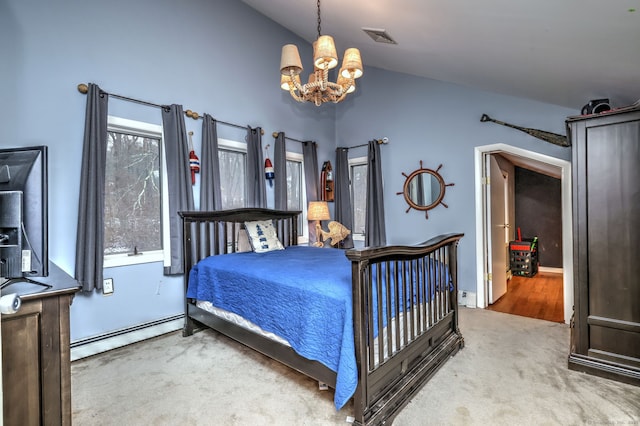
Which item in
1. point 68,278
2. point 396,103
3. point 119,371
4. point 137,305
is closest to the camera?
point 68,278

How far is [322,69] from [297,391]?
7.32ft

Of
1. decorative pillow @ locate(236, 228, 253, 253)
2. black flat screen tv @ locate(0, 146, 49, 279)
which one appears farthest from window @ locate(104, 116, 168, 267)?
black flat screen tv @ locate(0, 146, 49, 279)

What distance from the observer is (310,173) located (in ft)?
14.9

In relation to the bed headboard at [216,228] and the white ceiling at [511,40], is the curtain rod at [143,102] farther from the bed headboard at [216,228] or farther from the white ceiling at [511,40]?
the white ceiling at [511,40]

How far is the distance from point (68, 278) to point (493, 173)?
4185 mm

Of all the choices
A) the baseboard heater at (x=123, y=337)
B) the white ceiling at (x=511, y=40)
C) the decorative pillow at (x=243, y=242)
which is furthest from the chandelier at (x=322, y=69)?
the baseboard heater at (x=123, y=337)

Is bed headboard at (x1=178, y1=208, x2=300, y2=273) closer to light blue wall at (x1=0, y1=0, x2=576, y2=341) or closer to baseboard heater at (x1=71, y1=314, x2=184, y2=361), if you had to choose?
light blue wall at (x1=0, y1=0, x2=576, y2=341)

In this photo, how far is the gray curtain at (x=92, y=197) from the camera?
2.56 metres

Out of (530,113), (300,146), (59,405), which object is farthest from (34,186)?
(530,113)

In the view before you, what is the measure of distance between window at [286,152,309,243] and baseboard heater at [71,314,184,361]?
1904 mm

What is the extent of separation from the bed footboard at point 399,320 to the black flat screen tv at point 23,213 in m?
1.24

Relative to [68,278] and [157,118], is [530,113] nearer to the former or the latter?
[157,118]

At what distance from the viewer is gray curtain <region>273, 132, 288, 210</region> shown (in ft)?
13.3

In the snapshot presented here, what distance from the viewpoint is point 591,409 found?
1.81 metres
